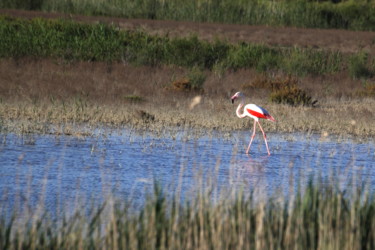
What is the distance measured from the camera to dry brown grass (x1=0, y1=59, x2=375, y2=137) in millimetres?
16875

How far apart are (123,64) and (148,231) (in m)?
18.6

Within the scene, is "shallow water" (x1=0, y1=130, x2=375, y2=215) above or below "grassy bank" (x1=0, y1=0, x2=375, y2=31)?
below

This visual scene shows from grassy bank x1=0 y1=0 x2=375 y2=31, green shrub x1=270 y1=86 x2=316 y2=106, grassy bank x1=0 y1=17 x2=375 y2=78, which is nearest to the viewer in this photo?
green shrub x1=270 y1=86 x2=316 y2=106

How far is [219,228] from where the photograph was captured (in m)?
6.88

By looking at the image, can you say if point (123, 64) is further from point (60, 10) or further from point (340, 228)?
point (340, 228)

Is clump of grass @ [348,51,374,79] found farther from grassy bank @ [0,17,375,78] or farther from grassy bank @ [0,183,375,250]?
grassy bank @ [0,183,375,250]

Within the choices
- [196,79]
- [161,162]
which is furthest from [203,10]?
[161,162]

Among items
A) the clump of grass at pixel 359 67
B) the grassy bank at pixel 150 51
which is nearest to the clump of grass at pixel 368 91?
the clump of grass at pixel 359 67

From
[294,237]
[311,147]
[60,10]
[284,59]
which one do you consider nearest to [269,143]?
[311,147]

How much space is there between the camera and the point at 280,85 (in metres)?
23.3

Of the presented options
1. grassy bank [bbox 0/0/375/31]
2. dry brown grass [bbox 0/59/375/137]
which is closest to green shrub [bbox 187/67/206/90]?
dry brown grass [bbox 0/59/375/137]

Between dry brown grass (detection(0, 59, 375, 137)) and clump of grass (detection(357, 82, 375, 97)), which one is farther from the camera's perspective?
clump of grass (detection(357, 82, 375, 97))

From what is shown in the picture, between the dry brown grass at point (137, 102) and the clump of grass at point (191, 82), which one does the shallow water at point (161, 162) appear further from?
the clump of grass at point (191, 82)

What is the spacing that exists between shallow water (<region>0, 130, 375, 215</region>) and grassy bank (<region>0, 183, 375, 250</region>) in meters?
2.66
